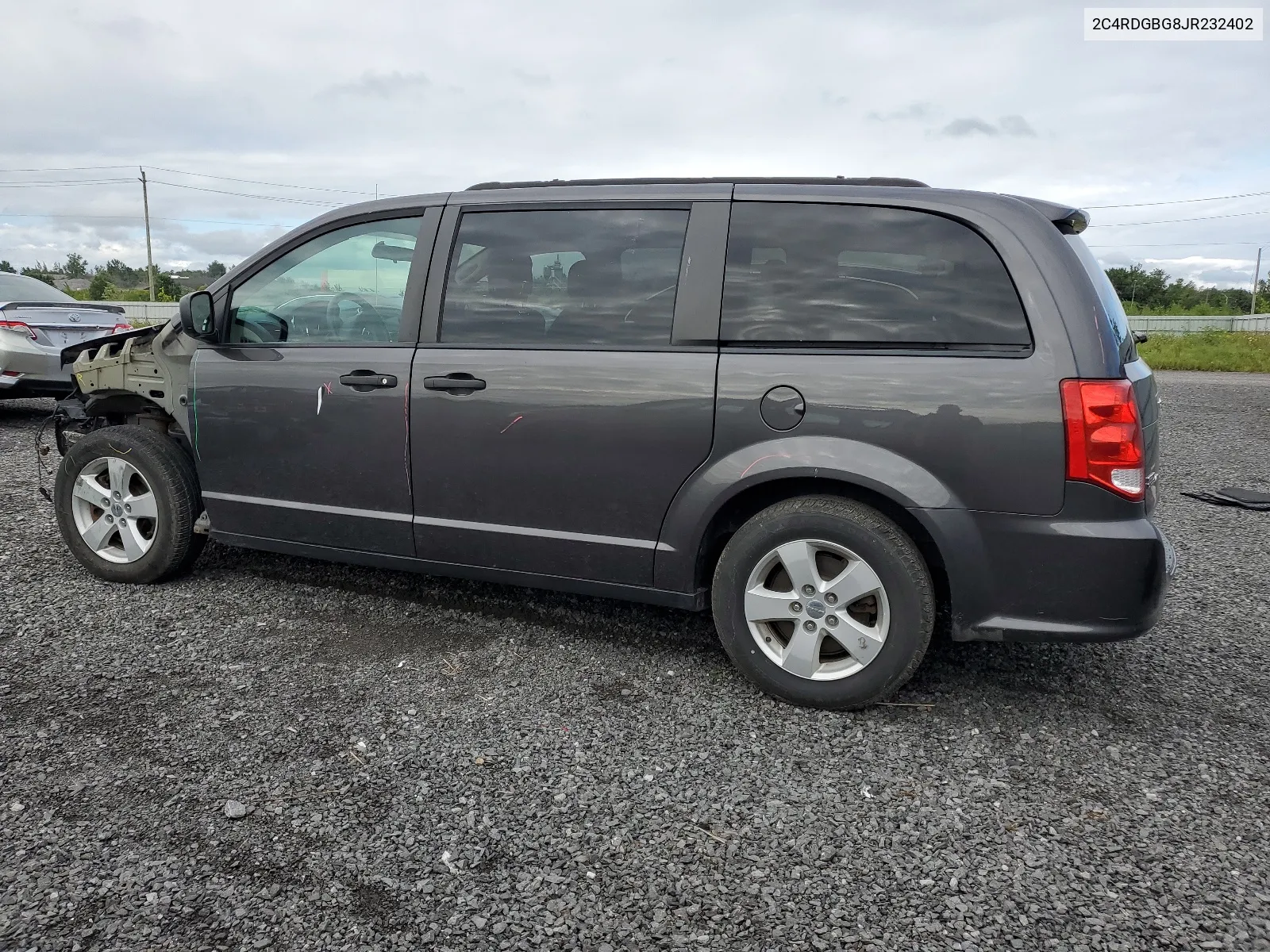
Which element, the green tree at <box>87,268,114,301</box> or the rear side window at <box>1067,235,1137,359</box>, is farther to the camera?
the green tree at <box>87,268,114,301</box>

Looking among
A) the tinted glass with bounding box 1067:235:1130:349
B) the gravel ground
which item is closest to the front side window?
the gravel ground

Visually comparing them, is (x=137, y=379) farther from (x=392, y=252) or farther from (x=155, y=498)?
(x=392, y=252)

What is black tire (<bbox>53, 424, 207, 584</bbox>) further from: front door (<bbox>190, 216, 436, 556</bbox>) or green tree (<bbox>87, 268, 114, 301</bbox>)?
green tree (<bbox>87, 268, 114, 301</bbox>)

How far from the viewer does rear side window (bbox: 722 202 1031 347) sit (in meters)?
2.95

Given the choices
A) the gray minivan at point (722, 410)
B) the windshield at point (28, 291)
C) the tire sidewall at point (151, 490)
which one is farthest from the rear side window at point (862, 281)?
the windshield at point (28, 291)

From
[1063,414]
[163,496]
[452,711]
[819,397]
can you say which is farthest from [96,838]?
[1063,414]

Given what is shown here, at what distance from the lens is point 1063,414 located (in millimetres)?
2771

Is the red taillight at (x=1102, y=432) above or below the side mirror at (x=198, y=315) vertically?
below

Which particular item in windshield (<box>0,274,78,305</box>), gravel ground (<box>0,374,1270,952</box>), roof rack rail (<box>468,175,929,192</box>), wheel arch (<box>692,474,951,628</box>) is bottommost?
gravel ground (<box>0,374,1270,952</box>)

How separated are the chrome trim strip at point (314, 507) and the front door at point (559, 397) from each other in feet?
0.40

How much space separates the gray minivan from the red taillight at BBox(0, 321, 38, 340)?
594 cm

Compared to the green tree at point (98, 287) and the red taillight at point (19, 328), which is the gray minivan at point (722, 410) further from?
the green tree at point (98, 287)

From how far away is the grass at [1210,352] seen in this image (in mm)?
22250

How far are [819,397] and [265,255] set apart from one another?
2.58 m
